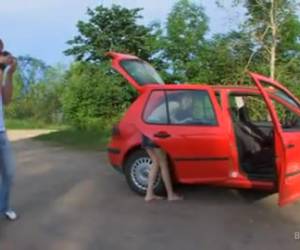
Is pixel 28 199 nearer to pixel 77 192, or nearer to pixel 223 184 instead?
pixel 77 192

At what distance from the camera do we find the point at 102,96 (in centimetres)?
2453

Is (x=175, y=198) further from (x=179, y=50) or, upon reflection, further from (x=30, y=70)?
(x=30, y=70)

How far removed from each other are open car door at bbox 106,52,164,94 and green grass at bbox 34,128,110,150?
6579 millimetres

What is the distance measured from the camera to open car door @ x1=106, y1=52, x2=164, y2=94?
9.73 metres

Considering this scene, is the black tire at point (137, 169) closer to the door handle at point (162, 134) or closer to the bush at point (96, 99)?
the door handle at point (162, 134)

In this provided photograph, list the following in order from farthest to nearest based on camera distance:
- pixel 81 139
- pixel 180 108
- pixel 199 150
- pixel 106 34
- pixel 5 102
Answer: pixel 106 34 → pixel 81 139 → pixel 180 108 → pixel 199 150 → pixel 5 102

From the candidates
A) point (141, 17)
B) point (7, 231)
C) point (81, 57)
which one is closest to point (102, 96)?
point (81, 57)

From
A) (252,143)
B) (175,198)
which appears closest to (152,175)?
(175,198)

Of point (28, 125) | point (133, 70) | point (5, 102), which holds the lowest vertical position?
point (28, 125)

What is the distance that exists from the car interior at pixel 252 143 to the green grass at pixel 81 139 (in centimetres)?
702

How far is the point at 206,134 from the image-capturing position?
9.01 meters

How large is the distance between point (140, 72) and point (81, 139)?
9357 mm

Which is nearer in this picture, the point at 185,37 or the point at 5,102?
the point at 5,102

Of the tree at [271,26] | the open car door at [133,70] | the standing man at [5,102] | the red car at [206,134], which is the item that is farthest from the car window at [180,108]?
the tree at [271,26]
